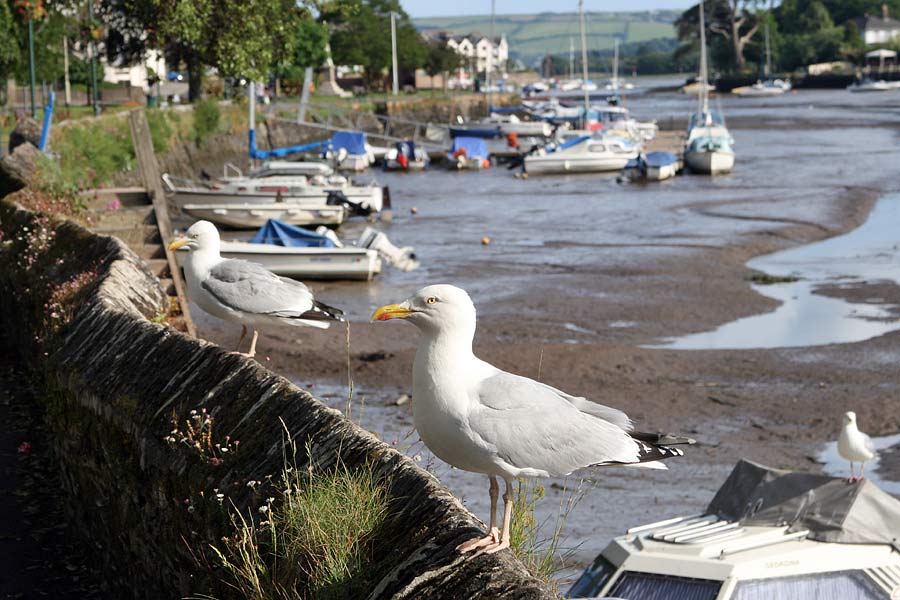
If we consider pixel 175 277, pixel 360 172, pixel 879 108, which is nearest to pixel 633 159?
pixel 360 172

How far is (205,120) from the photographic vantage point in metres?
60.2

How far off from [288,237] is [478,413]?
27711 mm

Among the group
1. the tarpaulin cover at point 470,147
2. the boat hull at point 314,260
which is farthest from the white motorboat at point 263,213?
the tarpaulin cover at point 470,147

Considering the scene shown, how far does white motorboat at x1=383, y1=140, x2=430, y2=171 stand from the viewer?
71.8 meters

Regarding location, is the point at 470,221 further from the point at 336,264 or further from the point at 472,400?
the point at 472,400

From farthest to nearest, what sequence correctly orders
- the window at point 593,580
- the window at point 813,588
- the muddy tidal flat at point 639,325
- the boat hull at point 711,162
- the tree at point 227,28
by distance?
the boat hull at point 711,162, the tree at point 227,28, the muddy tidal flat at point 639,325, the window at point 593,580, the window at point 813,588

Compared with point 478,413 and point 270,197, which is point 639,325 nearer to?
point 270,197

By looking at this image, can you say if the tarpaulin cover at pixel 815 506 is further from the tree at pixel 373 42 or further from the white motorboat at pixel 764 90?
the white motorboat at pixel 764 90

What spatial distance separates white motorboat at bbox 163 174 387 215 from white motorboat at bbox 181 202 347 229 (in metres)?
0.35

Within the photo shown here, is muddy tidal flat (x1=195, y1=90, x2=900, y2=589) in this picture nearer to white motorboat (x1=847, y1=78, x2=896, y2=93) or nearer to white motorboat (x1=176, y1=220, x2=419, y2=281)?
white motorboat (x1=176, y1=220, x2=419, y2=281)

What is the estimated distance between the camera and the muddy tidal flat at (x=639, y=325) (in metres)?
16.8

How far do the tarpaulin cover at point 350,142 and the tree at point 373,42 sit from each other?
56.5m

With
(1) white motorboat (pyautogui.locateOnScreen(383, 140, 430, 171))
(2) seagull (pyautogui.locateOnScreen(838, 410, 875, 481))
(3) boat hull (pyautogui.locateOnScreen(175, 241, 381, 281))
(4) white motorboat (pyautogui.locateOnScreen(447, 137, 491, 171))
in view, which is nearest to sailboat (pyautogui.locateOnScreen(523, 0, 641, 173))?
(4) white motorboat (pyautogui.locateOnScreen(447, 137, 491, 171))

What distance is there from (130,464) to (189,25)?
43.0 metres
